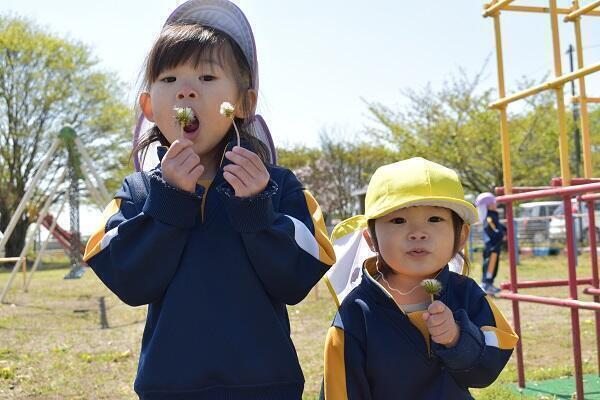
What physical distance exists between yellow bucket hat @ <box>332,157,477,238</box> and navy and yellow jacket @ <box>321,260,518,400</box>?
0.23 m

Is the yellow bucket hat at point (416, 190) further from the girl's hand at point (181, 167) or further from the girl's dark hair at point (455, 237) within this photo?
the girl's hand at point (181, 167)

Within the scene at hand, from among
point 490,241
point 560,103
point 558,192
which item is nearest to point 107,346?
point 558,192

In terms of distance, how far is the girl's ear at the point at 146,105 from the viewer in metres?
1.74

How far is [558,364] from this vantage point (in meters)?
4.75

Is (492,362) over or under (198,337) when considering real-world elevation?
under

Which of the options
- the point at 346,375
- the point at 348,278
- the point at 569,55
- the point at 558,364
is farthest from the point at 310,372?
the point at 569,55

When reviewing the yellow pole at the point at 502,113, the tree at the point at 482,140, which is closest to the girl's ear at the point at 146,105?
the yellow pole at the point at 502,113

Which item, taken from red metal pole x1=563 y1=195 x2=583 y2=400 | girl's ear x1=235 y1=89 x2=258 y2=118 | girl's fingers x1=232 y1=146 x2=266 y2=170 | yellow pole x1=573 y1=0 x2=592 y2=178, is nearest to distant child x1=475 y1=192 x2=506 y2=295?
yellow pole x1=573 y1=0 x2=592 y2=178

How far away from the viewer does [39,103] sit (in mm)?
26344

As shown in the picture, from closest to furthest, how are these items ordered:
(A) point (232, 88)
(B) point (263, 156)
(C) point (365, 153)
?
(A) point (232, 88) < (B) point (263, 156) < (C) point (365, 153)

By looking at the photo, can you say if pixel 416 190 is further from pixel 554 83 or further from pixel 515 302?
pixel 515 302

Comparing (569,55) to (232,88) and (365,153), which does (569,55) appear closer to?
(365,153)

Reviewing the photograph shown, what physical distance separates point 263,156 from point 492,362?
0.80 m

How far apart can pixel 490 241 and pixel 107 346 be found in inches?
247
